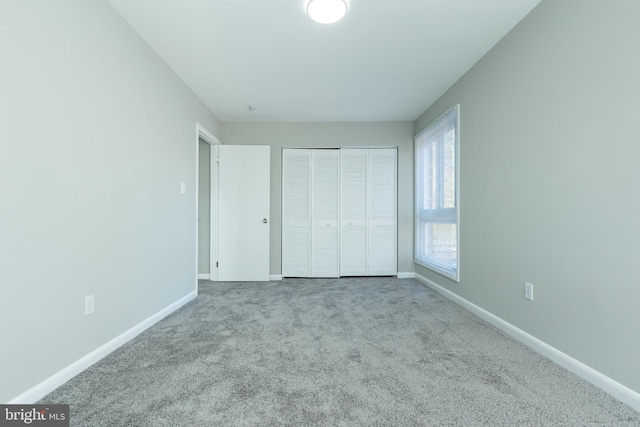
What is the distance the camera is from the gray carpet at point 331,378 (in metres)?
1.31

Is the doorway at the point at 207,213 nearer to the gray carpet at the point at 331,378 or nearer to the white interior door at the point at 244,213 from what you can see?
the white interior door at the point at 244,213

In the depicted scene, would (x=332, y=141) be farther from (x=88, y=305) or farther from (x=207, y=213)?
(x=88, y=305)

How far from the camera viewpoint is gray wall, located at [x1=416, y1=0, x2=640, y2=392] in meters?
1.43

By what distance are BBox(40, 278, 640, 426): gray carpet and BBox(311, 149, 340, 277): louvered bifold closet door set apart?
1.72 meters

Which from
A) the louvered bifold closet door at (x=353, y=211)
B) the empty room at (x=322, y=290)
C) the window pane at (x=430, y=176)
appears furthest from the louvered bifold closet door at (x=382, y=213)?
the empty room at (x=322, y=290)

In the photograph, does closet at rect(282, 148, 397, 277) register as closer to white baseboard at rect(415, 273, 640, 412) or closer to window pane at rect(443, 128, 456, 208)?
window pane at rect(443, 128, 456, 208)

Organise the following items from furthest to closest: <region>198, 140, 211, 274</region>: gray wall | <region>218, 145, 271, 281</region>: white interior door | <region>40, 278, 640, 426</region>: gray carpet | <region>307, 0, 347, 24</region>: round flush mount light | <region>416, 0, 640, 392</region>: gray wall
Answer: <region>198, 140, 211, 274</region>: gray wall < <region>218, 145, 271, 281</region>: white interior door < <region>307, 0, 347, 24</region>: round flush mount light < <region>416, 0, 640, 392</region>: gray wall < <region>40, 278, 640, 426</region>: gray carpet

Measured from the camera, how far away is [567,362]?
172cm

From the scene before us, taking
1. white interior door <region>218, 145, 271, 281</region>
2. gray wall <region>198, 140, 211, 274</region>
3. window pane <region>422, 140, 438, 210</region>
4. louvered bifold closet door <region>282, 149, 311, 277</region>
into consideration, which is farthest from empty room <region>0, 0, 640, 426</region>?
gray wall <region>198, 140, 211, 274</region>

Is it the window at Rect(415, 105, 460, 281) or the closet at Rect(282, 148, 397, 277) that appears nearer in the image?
the window at Rect(415, 105, 460, 281)

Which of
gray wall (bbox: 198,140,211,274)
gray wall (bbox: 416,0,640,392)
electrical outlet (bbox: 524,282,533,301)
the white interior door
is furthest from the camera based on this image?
gray wall (bbox: 198,140,211,274)

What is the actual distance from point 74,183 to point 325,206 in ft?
10.2

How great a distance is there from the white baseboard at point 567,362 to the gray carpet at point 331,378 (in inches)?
1.8

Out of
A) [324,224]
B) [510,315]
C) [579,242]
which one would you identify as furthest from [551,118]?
[324,224]
